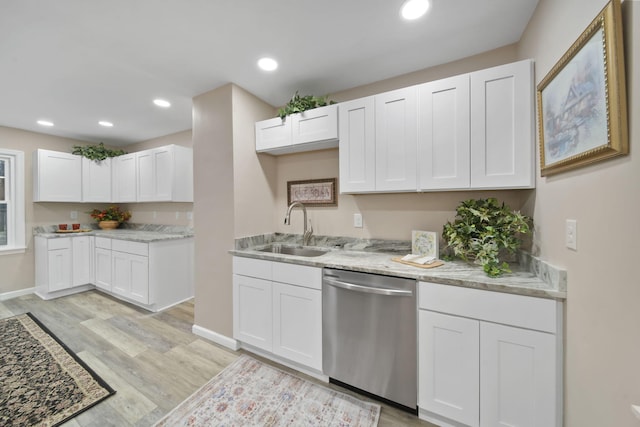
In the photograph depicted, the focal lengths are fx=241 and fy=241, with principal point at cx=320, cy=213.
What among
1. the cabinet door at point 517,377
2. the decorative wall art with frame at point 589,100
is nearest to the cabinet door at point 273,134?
the decorative wall art with frame at point 589,100

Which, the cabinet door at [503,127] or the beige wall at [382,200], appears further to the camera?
the beige wall at [382,200]

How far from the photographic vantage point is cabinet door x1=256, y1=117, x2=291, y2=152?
7.34 ft

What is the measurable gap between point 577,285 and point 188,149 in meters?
4.05

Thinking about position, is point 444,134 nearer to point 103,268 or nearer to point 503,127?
point 503,127

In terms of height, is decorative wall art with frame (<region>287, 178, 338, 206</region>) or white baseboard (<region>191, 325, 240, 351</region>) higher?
decorative wall art with frame (<region>287, 178, 338, 206</region>)

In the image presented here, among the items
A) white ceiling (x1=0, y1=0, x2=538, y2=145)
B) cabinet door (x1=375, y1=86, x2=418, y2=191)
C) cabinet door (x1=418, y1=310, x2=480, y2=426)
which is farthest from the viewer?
cabinet door (x1=375, y1=86, x2=418, y2=191)

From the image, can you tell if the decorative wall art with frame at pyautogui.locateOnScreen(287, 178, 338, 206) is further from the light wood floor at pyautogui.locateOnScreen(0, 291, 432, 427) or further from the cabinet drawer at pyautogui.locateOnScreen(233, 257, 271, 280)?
the light wood floor at pyautogui.locateOnScreen(0, 291, 432, 427)

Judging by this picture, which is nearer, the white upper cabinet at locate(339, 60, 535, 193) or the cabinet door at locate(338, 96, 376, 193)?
the white upper cabinet at locate(339, 60, 535, 193)

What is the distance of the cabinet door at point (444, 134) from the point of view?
5.22 feet

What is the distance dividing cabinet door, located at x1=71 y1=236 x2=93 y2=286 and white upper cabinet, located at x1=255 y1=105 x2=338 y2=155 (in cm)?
337

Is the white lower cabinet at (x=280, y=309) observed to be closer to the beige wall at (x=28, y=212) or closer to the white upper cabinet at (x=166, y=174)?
the white upper cabinet at (x=166, y=174)

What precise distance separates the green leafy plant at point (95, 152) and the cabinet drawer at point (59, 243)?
1.34 m

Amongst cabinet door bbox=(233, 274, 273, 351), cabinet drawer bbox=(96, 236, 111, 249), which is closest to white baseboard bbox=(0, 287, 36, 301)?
cabinet drawer bbox=(96, 236, 111, 249)

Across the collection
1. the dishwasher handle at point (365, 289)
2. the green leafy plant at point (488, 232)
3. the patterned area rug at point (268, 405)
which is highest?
the green leafy plant at point (488, 232)
